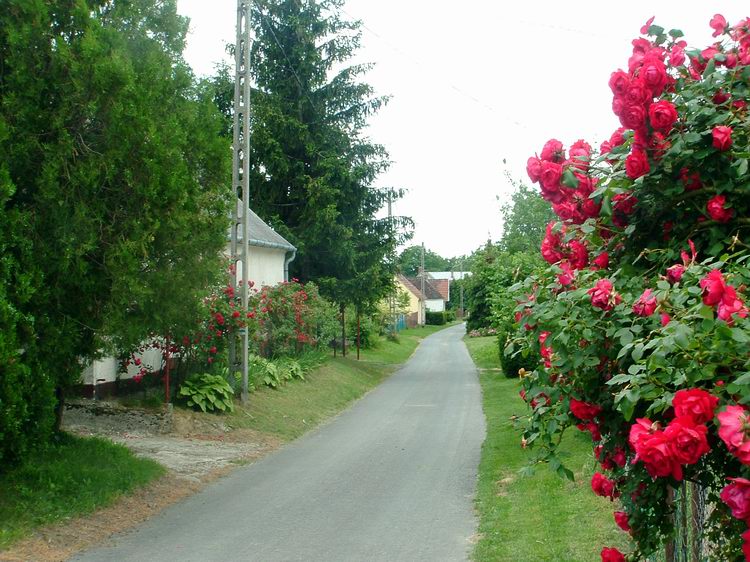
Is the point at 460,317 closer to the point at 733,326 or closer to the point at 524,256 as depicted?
the point at 524,256

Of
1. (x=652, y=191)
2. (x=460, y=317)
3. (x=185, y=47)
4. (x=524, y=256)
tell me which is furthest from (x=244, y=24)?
(x=460, y=317)

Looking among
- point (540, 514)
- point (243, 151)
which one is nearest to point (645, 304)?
point (540, 514)

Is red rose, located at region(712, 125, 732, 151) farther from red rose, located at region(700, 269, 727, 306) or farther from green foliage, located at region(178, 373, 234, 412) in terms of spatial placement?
green foliage, located at region(178, 373, 234, 412)

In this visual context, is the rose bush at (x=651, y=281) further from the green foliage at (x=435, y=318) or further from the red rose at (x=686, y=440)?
the green foliage at (x=435, y=318)

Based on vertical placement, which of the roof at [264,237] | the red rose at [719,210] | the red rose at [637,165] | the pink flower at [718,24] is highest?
the roof at [264,237]

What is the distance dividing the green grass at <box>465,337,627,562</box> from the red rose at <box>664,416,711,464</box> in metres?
2.78

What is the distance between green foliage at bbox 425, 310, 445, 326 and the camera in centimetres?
9006

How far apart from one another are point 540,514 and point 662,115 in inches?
261

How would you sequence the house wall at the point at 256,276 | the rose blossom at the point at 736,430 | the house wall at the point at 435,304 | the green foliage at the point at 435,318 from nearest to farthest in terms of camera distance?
the rose blossom at the point at 736,430 → the house wall at the point at 256,276 → the green foliage at the point at 435,318 → the house wall at the point at 435,304

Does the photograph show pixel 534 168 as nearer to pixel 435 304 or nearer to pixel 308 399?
pixel 308 399

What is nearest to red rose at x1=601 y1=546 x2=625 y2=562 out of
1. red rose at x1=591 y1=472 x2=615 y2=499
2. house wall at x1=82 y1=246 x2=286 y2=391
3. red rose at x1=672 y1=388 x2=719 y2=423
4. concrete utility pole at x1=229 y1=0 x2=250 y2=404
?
red rose at x1=591 y1=472 x2=615 y2=499

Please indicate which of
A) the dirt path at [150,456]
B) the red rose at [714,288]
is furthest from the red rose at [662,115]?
the dirt path at [150,456]

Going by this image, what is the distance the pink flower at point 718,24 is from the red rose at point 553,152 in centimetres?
86

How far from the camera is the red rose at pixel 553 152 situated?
3813 mm
